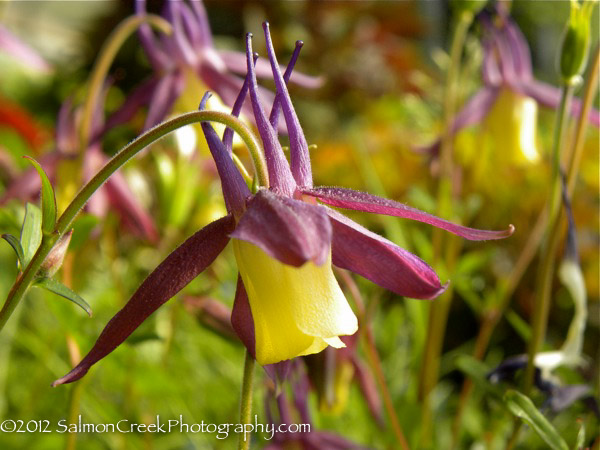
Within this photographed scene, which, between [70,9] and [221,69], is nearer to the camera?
[221,69]

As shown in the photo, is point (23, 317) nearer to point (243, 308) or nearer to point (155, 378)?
point (155, 378)

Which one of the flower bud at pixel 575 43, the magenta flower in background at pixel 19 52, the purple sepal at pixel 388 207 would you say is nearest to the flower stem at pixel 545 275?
the flower bud at pixel 575 43

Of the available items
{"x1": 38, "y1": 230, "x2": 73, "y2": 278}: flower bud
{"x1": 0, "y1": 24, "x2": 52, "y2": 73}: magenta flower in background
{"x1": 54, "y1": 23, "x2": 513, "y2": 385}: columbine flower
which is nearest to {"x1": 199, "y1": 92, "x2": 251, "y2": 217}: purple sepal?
{"x1": 54, "y1": 23, "x2": 513, "y2": 385}: columbine flower

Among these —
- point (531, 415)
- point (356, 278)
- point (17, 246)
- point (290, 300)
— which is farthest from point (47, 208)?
point (356, 278)

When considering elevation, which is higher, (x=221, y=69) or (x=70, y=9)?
(x=70, y=9)

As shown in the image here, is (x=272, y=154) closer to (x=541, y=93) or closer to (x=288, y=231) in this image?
(x=288, y=231)

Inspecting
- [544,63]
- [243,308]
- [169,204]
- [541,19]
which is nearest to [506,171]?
[169,204]
